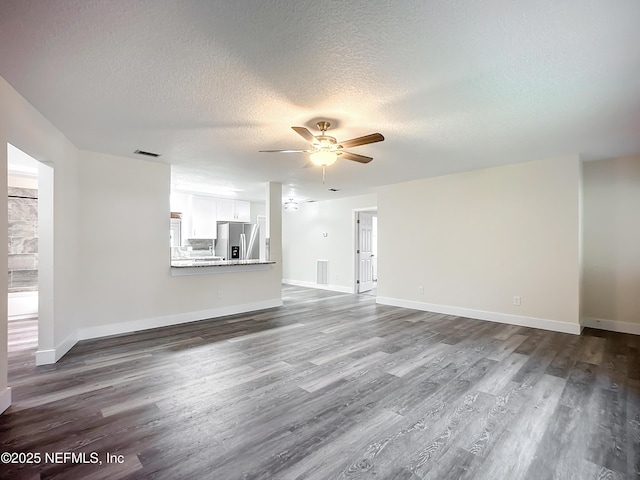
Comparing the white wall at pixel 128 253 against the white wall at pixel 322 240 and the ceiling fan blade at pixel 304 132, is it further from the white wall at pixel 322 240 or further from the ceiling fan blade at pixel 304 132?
the white wall at pixel 322 240

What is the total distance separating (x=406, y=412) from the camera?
2234 mm

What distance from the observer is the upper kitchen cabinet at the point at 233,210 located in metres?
7.55

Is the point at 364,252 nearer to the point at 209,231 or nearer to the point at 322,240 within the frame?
the point at 322,240

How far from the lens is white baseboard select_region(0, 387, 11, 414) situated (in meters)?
2.18

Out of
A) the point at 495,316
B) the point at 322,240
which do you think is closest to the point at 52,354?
the point at 495,316

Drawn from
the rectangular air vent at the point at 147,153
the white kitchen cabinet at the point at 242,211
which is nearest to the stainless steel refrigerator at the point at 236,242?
the white kitchen cabinet at the point at 242,211

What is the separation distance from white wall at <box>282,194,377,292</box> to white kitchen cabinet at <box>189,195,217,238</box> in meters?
2.61

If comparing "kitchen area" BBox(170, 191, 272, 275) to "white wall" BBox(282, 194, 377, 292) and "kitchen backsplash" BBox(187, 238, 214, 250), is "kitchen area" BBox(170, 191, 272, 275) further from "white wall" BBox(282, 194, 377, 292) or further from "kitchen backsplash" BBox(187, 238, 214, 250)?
"white wall" BBox(282, 194, 377, 292)

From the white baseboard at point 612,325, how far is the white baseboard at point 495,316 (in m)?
0.53

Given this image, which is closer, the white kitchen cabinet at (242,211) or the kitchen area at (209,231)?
the kitchen area at (209,231)

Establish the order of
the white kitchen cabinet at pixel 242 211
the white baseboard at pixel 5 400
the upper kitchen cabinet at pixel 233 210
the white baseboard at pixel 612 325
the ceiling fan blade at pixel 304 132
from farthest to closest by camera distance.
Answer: the white kitchen cabinet at pixel 242 211 → the upper kitchen cabinet at pixel 233 210 → the white baseboard at pixel 612 325 → the ceiling fan blade at pixel 304 132 → the white baseboard at pixel 5 400

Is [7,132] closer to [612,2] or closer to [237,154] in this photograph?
[237,154]

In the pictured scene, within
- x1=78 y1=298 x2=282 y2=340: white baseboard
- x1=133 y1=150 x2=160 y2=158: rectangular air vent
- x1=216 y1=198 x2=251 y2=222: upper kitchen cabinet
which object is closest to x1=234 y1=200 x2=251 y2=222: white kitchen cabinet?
x1=216 y1=198 x2=251 y2=222: upper kitchen cabinet

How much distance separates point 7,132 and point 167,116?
1136mm
